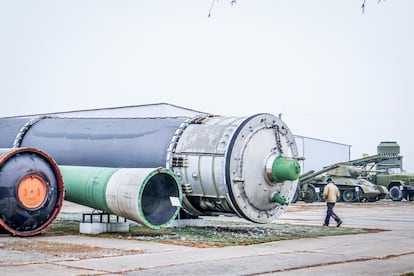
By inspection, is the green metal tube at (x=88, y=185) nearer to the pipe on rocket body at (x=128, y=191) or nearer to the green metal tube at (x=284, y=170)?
the pipe on rocket body at (x=128, y=191)

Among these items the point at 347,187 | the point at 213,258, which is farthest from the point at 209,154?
the point at 347,187

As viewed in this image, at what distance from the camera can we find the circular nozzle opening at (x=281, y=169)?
13961mm

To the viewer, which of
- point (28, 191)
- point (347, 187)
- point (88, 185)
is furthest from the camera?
point (347, 187)

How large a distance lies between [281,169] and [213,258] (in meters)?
4.33

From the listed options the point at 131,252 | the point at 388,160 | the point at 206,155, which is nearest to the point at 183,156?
the point at 206,155

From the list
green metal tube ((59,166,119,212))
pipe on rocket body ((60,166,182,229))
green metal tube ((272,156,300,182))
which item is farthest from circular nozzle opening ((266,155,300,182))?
green metal tube ((59,166,119,212))

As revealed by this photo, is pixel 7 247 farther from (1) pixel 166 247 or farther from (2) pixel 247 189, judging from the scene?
(2) pixel 247 189

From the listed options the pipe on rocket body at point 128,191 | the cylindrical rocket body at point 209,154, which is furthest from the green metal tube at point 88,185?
the cylindrical rocket body at point 209,154

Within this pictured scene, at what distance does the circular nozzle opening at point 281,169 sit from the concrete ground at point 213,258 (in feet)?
4.98

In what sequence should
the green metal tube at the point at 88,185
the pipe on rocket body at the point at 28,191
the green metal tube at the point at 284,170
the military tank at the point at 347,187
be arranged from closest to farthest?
1. the pipe on rocket body at the point at 28,191
2. the green metal tube at the point at 88,185
3. the green metal tube at the point at 284,170
4. the military tank at the point at 347,187

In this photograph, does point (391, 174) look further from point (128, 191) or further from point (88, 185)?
point (128, 191)

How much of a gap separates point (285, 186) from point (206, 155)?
2104 millimetres

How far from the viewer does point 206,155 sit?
1384 cm

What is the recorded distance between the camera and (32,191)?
12562 mm
